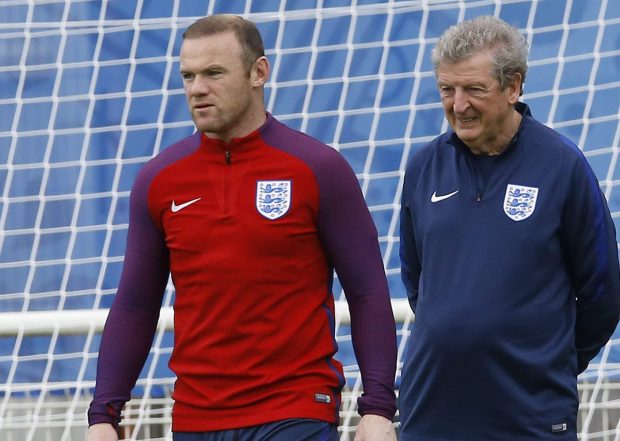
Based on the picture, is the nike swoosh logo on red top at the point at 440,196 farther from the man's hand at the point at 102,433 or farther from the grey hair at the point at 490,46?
the man's hand at the point at 102,433

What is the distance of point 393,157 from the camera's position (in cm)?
593

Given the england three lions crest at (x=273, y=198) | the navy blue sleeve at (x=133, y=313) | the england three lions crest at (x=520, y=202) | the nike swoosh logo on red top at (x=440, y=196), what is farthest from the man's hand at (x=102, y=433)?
the england three lions crest at (x=520, y=202)

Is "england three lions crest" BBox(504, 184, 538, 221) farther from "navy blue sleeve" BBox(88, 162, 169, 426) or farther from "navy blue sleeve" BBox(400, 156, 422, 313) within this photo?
"navy blue sleeve" BBox(88, 162, 169, 426)

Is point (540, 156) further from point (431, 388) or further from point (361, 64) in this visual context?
point (361, 64)

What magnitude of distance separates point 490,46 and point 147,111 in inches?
112

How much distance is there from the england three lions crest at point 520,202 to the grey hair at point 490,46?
0.90 ft

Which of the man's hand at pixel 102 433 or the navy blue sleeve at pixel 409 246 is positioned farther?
the navy blue sleeve at pixel 409 246

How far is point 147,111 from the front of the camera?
20.1 ft

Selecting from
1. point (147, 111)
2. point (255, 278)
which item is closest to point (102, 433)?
point (255, 278)

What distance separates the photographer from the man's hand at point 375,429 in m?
3.41

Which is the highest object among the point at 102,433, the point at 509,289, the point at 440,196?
the point at 440,196

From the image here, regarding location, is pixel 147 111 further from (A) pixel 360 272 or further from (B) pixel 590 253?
(B) pixel 590 253

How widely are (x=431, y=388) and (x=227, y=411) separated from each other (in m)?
0.52

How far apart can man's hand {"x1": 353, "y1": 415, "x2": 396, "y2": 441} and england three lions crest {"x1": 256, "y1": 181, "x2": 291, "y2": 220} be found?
1.82 ft
